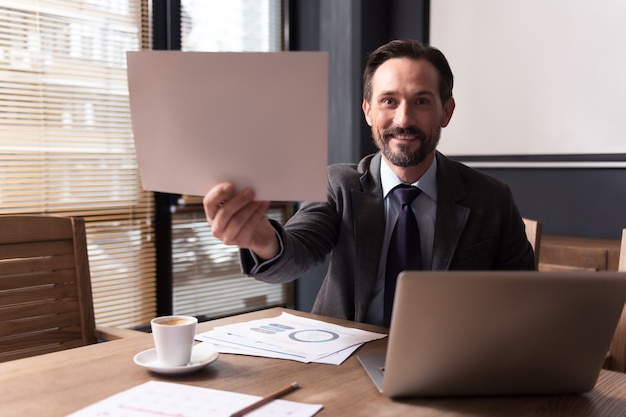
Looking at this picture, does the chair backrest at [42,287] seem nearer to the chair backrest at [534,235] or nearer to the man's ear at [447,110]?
the man's ear at [447,110]

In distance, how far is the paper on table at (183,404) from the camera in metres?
0.84

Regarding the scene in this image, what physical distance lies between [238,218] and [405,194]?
1.87 ft

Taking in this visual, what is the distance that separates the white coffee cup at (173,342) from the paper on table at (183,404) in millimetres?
81

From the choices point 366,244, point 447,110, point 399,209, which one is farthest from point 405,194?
point 447,110

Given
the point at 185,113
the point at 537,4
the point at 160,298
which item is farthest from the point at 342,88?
the point at 185,113

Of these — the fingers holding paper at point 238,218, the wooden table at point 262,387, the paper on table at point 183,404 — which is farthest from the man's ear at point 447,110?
the paper on table at point 183,404

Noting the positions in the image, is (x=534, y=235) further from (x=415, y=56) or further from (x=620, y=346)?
(x=415, y=56)

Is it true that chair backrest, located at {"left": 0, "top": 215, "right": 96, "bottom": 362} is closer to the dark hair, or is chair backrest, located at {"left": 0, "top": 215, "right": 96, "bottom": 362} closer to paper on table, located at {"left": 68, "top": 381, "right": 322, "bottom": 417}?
paper on table, located at {"left": 68, "top": 381, "right": 322, "bottom": 417}

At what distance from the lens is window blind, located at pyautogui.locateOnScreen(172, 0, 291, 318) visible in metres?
3.52

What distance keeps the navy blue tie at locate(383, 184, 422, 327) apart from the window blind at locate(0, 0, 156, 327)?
194 centimetres

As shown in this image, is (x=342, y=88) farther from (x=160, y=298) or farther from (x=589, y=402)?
(x=589, y=402)

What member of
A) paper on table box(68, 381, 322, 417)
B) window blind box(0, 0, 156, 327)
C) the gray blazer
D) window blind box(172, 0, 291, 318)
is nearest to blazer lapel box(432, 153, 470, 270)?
the gray blazer

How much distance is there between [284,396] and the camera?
36.2 inches

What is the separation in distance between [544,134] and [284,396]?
241 centimetres
